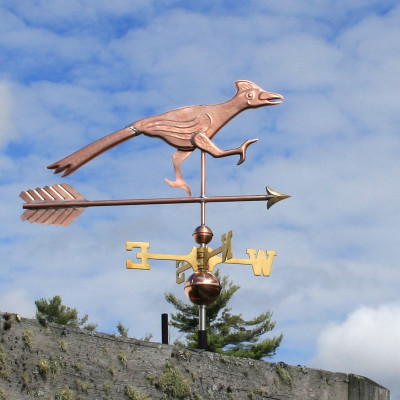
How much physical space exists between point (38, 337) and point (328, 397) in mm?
1773

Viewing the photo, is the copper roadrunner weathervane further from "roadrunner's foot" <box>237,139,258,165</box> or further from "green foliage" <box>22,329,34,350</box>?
"green foliage" <box>22,329,34,350</box>

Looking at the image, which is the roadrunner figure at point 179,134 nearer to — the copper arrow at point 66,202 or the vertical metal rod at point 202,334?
the copper arrow at point 66,202

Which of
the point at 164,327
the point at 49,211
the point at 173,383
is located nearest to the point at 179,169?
the point at 49,211

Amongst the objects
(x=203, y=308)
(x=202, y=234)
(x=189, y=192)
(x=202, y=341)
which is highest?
(x=189, y=192)

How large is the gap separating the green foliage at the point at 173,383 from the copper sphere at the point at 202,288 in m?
0.79

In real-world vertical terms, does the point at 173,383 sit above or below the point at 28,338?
below

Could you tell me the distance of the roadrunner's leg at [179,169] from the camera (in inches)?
235

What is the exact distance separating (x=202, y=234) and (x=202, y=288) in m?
0.39

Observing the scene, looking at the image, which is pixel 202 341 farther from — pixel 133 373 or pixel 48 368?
pixel 48 368

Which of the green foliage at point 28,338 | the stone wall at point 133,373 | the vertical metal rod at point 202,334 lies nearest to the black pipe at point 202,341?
the vertical metal rod at point 202,334

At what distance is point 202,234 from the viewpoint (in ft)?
18.5

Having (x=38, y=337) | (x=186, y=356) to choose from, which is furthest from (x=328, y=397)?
(x=38, y=337)

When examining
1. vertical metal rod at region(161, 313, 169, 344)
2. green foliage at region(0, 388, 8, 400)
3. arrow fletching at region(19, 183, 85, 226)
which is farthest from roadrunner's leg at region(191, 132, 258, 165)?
green foliage at region(0, 388, 8, 400)

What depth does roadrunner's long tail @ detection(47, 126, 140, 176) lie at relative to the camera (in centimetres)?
604
